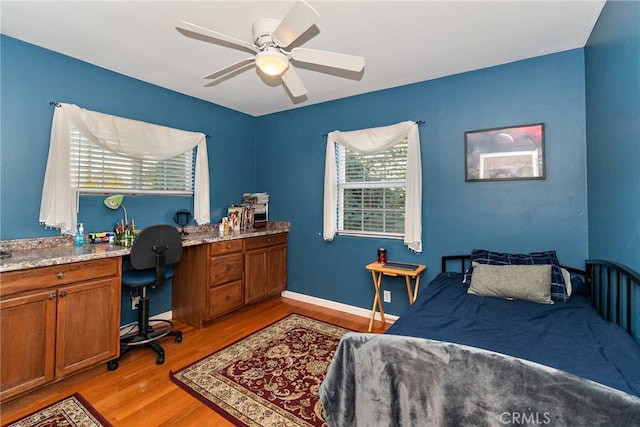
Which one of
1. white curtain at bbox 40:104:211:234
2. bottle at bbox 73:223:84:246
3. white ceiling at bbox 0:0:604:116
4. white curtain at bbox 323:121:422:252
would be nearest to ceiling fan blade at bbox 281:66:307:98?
white ceiling at bbox 0:0:604:116

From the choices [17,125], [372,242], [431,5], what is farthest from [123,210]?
[431,5]

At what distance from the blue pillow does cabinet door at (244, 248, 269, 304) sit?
2190mm

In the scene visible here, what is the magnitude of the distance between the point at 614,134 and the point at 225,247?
3136 mm

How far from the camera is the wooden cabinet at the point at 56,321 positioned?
69.1 inches

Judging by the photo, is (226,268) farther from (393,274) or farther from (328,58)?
(328,58)

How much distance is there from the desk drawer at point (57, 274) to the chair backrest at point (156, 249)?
14 cm

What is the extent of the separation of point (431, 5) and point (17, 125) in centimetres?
308

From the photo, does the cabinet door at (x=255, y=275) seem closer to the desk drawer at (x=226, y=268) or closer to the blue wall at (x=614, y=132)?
the desk drawer at (x=226, y=268)

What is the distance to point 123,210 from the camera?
2883mm

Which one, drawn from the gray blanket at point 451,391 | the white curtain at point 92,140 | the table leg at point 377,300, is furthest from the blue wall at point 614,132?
the white curtain at point 92,140

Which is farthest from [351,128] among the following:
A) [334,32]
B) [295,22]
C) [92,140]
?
[92,140]

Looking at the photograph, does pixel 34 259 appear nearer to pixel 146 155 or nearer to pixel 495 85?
pixel 146 155

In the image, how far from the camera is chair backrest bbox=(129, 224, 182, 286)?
230 centimetres

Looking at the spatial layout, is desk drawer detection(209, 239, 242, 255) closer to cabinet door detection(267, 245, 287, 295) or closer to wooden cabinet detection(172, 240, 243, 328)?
wooden cabinet detection(172, 240, 243, 328)
